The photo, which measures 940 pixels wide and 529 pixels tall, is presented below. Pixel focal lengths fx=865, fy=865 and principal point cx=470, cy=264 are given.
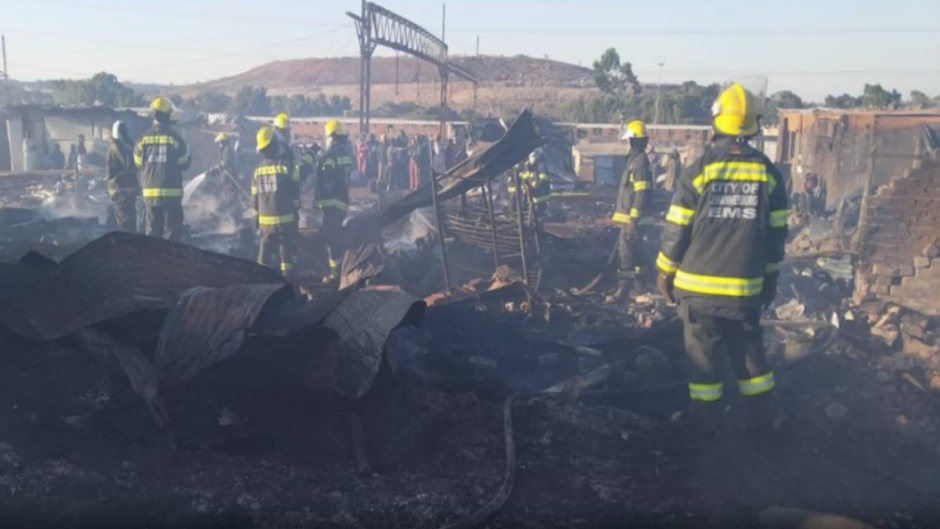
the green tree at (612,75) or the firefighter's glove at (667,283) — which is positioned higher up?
the green tree at (612,75)

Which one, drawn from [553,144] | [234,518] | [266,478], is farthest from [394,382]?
[553,144]

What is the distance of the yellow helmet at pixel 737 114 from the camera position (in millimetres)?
5340

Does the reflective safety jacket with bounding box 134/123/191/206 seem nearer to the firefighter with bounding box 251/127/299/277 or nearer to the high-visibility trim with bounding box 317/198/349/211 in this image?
the firefighter with bounding box 251/127/299/277

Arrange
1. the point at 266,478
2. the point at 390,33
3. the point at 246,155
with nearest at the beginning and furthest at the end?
the point at 266,478
the point at 246,155
the point at 390,33

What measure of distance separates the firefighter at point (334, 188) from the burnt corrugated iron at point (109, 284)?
4.29m

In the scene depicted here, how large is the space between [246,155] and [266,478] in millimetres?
19174

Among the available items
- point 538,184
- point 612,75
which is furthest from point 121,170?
point 612,75

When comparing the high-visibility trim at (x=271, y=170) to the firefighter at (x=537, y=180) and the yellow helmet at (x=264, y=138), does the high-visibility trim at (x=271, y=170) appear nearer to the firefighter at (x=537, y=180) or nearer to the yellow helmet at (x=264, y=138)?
the yellow helmet at (x=264, y=138)

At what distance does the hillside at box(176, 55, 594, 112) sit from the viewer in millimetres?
55281

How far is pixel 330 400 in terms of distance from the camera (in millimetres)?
5305

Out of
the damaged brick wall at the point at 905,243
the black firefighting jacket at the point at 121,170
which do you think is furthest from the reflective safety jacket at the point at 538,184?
the black firefighting jacket at the point at 121,170

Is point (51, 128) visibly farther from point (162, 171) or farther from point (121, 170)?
point (162, 171)

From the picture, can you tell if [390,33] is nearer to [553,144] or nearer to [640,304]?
[553,144]

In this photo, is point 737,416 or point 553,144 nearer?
point 737,416
